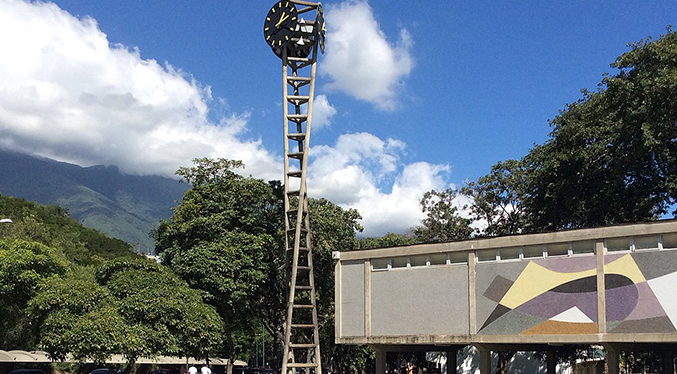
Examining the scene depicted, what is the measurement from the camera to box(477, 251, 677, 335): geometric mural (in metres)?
22.8

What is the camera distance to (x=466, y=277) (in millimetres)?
27094

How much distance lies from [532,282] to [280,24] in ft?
63.6

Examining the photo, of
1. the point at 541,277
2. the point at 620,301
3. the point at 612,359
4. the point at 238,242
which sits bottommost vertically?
the point at 612,359

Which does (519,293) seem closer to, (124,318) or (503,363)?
(124,318)

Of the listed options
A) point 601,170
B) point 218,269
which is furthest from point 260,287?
point 601,170

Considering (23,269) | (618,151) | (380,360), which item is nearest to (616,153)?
(618,151)

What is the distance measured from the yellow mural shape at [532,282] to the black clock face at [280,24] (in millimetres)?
18049

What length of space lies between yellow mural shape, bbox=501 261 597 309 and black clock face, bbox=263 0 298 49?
1805cm

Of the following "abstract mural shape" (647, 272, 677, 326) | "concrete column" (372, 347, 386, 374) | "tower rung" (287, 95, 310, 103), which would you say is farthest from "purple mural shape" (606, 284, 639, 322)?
"tower rung" (287, 95, 310, 103)

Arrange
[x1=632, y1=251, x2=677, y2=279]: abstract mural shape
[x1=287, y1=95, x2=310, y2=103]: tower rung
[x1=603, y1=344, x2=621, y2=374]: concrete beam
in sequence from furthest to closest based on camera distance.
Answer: [x1=287, y1=95, x2=310, y2=103]: tower rung < [x1=603, y1=344, x2=621, y2=374]: concrete beam < [x1=632, y1=251, x2=677, y2=279]: abstract mural shape

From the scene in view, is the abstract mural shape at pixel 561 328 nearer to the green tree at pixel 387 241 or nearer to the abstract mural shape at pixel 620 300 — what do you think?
the abstract mural shape at pixel 620 300

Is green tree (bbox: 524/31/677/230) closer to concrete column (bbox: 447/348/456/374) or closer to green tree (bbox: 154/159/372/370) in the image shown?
concrete column (bbox: 447/348/456/374)

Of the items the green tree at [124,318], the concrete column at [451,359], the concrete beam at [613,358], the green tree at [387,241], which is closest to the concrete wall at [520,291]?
the concrete beam at [613,358]

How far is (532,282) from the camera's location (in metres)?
25.5
